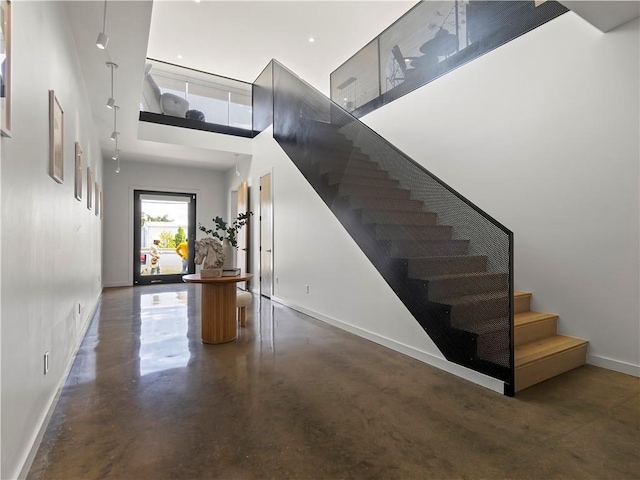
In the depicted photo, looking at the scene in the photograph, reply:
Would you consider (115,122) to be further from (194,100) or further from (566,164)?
(566,164)

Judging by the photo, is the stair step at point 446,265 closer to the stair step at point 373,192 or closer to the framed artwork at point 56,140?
the stair step at point 373,192

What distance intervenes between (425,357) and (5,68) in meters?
3.43

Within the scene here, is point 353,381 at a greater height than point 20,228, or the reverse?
point 20,228

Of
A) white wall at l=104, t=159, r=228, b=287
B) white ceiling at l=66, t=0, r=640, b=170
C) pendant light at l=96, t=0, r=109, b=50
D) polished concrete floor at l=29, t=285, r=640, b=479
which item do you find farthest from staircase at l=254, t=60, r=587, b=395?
white wall at l=104, t=159, r=228, b=287

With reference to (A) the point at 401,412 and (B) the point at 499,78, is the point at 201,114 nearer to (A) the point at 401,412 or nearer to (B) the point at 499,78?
(B) the point at 499,78


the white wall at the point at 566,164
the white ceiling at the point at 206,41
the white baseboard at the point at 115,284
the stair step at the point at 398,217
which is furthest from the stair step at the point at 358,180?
the white baseboard at the point at 115,284

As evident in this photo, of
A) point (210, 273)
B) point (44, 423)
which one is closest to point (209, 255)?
point (210, 273)

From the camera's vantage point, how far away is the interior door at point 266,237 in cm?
645

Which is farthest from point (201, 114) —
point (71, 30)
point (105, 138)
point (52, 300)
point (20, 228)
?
point (20, 228)

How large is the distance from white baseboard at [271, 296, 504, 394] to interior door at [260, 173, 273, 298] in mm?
1945

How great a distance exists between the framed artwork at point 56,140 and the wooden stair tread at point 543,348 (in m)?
3.58

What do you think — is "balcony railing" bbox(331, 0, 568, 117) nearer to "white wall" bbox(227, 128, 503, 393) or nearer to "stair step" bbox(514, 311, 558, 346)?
"white wall" bbox(227, 128, 503, 393)

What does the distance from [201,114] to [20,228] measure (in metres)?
5.91

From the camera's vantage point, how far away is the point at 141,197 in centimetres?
835
